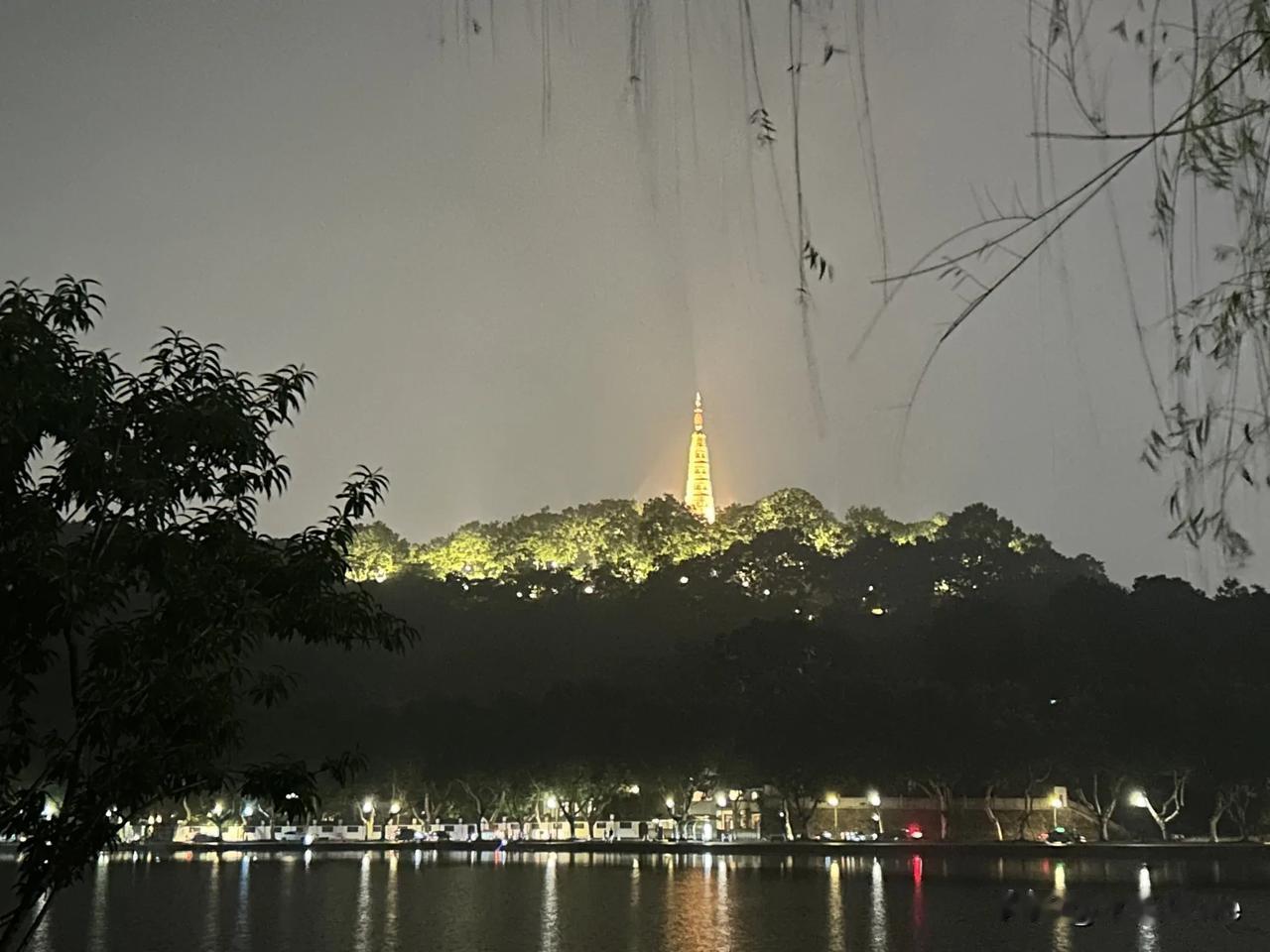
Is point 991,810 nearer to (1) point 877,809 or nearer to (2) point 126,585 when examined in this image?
(1) point 877,809

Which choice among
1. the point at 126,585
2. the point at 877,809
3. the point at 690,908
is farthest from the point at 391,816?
the point at 126,585

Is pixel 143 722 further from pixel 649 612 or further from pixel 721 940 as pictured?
pixel 649 612

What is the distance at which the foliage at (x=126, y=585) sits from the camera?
719 cm

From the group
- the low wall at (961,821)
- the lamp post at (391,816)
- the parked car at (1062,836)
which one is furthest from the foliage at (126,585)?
the lamp post at (391,816)

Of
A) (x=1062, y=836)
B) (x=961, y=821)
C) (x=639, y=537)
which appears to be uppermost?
(x=639, y=537)

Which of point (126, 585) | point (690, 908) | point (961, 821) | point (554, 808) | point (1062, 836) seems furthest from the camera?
point (554, 808)

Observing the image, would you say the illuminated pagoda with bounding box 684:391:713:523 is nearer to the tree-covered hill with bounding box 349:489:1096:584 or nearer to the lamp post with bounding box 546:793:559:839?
the tree-covered hill with bounding box 349:489:1096:584

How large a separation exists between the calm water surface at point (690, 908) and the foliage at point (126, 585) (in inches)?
938

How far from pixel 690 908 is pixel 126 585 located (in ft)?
109

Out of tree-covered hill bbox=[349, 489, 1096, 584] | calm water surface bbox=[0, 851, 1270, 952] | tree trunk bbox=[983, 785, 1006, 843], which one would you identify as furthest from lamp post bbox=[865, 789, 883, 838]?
tree-covered hill bbox=[349, 489, 1096, 584]

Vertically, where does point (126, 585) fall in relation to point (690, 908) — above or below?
above

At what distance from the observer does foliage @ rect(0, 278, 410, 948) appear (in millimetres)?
7188

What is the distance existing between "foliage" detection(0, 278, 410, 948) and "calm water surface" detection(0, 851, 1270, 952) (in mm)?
23820

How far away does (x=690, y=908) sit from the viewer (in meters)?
38.5
